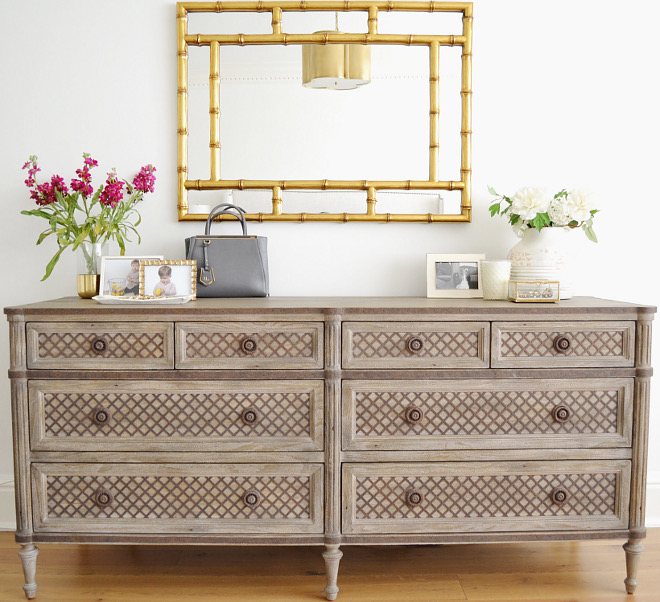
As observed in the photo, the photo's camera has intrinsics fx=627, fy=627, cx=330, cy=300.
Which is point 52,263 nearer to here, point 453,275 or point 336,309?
point 336,309

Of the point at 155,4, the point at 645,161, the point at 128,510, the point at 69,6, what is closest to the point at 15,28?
the point at 69,6

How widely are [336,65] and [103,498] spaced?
5.86 ft

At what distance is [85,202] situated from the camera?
7.83 ft

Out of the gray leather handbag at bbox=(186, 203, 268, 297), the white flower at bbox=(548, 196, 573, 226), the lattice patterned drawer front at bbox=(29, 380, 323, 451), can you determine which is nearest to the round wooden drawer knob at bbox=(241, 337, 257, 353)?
the lattice patterned drawer front at bbox=(29, 380, 323, 451)

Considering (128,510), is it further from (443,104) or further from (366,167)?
(443,104)

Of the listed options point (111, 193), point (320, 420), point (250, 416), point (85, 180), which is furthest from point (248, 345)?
point (85, 180)

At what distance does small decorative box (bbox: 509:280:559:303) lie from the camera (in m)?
2.11

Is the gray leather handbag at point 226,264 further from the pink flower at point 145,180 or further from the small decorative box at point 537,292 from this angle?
the small decorative box at point 537,292

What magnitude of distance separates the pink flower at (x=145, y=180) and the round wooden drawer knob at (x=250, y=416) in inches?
38.6

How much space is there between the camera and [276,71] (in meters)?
2.47

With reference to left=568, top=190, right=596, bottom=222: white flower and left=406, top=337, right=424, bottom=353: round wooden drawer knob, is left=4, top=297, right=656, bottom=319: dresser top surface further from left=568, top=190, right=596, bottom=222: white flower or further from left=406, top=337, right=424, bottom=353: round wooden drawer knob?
left=568, top=190, right=596, bottom=222: white flower

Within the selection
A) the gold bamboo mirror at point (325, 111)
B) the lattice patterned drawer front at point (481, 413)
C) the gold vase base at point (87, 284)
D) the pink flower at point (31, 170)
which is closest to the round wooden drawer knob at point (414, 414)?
the lattice patterned drawer front at point (481, 413)

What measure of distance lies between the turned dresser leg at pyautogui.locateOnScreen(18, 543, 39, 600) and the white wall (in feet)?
2.71

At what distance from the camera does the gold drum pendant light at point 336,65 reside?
245 cm
